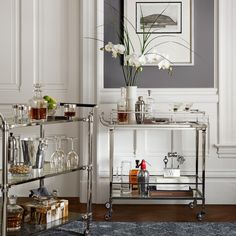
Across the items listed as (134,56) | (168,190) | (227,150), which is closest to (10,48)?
(134,56)

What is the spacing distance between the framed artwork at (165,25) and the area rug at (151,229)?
168cm

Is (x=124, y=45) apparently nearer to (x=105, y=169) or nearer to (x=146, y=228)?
(x=105, y=169)

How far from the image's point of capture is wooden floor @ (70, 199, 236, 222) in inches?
214

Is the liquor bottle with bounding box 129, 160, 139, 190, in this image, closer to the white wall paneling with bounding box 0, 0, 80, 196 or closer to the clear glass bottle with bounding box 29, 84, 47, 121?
the white wall paneling with bounding box 0, 0, 80, 196

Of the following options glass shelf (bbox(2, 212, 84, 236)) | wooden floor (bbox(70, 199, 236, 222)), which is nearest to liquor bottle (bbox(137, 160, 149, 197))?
wooden floor (bbox(70, 199, 236, 222))

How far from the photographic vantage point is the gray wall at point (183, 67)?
5.95 m

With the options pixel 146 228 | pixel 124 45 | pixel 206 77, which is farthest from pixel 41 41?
pixel 146 228

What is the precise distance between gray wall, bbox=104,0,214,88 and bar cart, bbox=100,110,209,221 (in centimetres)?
31

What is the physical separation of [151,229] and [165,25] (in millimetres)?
2066

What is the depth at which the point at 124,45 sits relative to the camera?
5938mm

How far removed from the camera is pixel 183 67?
5.98 m

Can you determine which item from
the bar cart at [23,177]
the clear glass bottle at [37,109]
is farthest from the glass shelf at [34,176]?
the clear glass bottle at [37,109]

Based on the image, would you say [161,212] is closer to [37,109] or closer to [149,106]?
[149,106]

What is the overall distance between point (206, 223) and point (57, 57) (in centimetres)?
225
